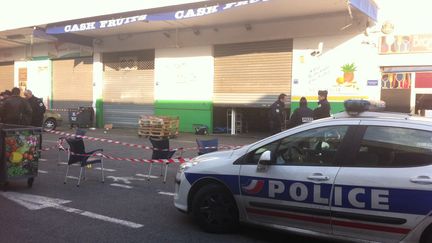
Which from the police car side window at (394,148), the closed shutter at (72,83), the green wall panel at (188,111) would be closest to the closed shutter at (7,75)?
the closed shutter at (72,83)

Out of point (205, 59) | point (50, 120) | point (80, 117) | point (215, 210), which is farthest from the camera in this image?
point (80, 117)

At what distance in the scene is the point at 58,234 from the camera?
17.0 feet

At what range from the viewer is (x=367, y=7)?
1377 centimetres

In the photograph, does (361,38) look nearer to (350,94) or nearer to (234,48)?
(350,94)

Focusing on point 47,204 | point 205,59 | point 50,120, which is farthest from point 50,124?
point 47,204

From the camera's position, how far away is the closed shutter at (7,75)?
27.4 m

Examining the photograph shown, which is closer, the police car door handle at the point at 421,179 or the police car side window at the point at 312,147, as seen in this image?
the police car door handle at the point at 421,179

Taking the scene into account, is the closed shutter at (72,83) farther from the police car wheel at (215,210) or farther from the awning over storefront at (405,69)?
the police car wheel at (215,210)

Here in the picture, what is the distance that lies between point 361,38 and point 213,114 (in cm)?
686

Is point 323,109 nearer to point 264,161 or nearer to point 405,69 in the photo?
point 264,161

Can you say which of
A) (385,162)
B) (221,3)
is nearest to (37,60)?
(221,3)

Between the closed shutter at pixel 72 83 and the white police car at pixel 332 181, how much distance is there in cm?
1880

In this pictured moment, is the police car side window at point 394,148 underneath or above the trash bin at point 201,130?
above

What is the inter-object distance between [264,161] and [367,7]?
10606 millimetres
